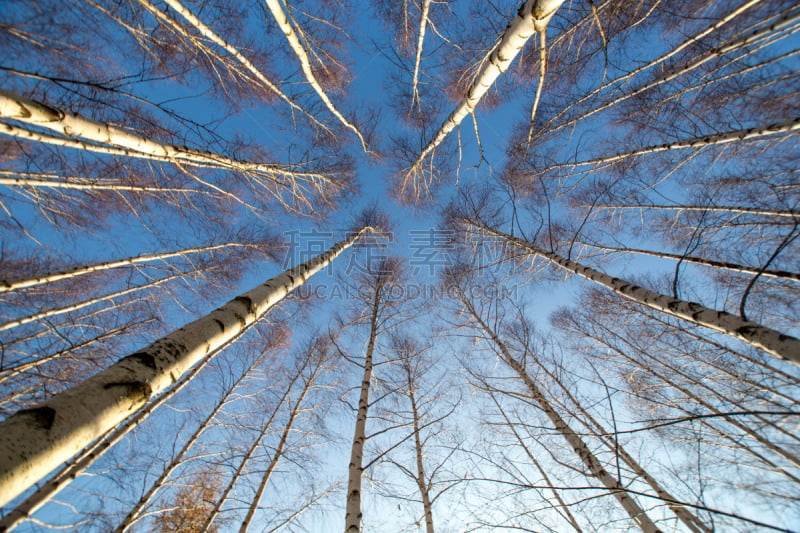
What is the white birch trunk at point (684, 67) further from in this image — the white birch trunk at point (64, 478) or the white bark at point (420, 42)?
the white birch trunk at point (64, 478)

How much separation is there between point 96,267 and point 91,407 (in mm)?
Result: 6162

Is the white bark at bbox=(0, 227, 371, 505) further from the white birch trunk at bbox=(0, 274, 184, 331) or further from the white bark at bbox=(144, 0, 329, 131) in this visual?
the white birch trunk at bbox=(0, 274, 184, 331)

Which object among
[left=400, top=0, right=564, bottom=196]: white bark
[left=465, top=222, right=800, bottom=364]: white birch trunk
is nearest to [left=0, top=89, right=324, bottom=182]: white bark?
[left=400, top=0, right=564, bottom=196]: white bark

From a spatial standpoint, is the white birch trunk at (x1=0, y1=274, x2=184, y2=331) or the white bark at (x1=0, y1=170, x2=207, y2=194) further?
the white birch trunk at (x1=0, y1=274, x2=184, y2=331)

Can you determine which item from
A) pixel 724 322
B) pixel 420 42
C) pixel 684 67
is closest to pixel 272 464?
pixel 724 322

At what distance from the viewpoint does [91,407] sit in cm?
105

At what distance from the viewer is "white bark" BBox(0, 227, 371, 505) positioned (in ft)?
2.89

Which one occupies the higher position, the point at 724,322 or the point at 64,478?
the point at 724,322

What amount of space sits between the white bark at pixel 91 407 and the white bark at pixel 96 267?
4.98m

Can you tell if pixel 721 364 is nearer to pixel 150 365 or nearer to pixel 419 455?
pixel 419 455

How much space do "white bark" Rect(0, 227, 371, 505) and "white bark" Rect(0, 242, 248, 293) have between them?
4984mm

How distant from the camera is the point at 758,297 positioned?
17.0 feet

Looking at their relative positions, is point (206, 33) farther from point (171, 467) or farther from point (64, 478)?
point (171, 467)

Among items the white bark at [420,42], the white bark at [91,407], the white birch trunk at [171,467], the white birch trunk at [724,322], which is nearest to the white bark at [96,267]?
the white birch trunk at [171,467]
